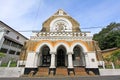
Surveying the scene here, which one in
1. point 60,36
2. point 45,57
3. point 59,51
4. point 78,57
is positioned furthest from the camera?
point 59,51

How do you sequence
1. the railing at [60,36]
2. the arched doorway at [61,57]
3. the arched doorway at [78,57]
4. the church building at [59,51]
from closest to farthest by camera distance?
the church building at [59,51] < the railing at [60,36] < the arched doorway at [78,57] < the arched doorway at [61,57]

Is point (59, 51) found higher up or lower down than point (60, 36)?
lower down

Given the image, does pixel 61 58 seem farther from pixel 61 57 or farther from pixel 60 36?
pixel 60 36

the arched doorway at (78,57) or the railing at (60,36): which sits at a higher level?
the railing at (60,36)

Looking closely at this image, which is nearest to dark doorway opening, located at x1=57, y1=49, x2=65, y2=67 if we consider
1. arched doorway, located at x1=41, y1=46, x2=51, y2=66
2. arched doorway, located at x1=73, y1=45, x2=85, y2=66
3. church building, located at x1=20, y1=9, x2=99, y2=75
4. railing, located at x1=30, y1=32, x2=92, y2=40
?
church building, located at x1=20, y1=9, x2=99, y2=75

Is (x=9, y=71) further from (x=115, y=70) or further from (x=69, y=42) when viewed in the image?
(x=115, y=70)

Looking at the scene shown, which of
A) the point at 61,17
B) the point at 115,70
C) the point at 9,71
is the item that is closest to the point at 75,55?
the point at 115,70

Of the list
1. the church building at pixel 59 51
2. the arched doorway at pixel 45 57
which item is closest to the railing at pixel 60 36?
the church building at pixel 59 51

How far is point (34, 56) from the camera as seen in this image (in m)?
12.2

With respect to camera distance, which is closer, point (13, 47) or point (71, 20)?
point (71, 20)

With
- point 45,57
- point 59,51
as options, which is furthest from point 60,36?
point 45,57

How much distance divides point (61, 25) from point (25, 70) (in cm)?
888

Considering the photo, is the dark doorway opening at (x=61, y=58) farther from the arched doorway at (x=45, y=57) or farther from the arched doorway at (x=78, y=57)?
the arched doorway at (x=78, y=57)

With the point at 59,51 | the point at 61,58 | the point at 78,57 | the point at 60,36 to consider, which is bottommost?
the point at 61,58
